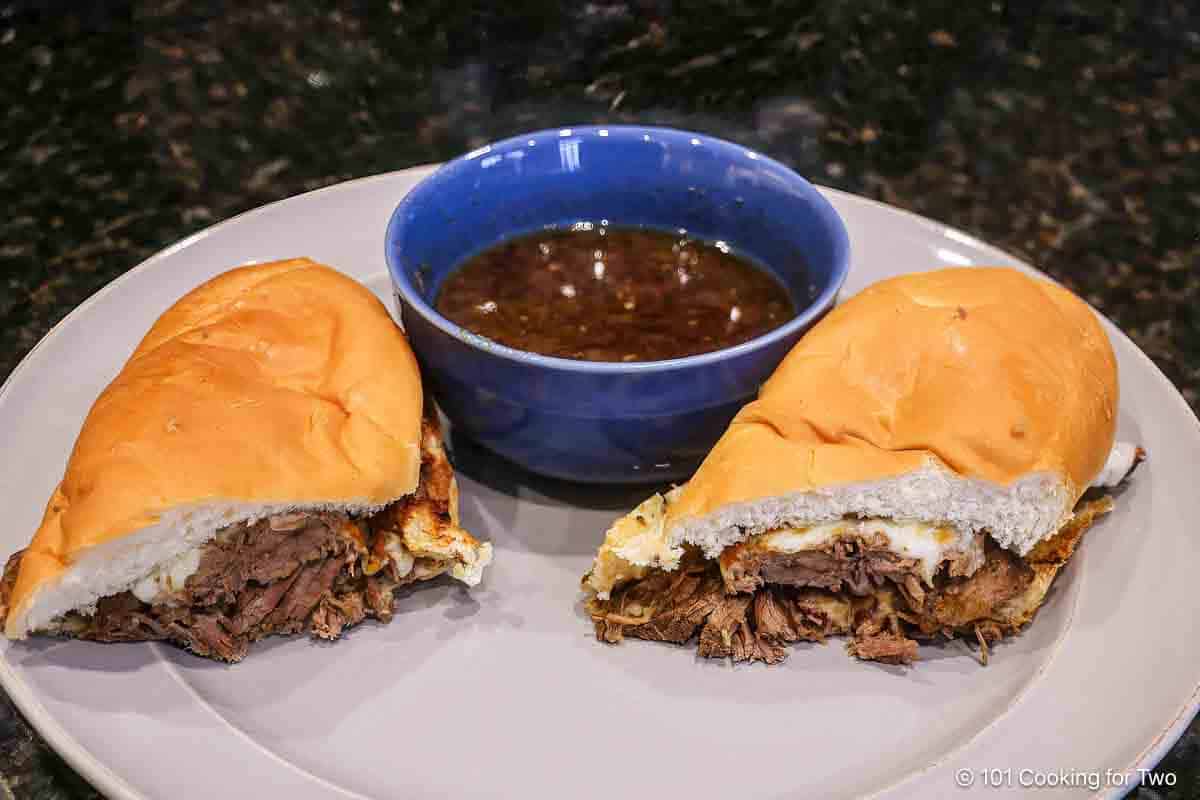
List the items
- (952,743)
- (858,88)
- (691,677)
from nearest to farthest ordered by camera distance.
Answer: (952,743) < (691,677) < (858,88)

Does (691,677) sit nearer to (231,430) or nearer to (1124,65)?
(231,430)

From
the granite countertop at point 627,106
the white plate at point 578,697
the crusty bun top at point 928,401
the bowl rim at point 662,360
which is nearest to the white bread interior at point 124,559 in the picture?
the white plate at point 578,697

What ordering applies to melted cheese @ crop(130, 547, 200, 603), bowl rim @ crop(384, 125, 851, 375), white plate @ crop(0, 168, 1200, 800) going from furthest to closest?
bowl rim @ crop(384, 125, 851, 375)
melted cheese @ crop(130, 547, 200, 603)
white plate @ crop(0, 168, 1200, 800)

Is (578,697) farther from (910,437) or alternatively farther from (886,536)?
(910,437)

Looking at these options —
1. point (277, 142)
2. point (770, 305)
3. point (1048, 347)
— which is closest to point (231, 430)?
point (770, 305)

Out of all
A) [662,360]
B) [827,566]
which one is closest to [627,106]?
[662,360]

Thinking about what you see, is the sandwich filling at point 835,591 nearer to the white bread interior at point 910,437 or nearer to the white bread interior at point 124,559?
the white bread interior at point 910,437

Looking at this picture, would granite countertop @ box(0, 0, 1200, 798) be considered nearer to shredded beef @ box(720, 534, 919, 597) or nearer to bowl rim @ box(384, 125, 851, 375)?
bowl rim @ box(384, 125, 851, 375)

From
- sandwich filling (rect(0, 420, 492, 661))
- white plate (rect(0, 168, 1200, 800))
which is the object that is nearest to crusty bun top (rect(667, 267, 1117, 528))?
white plate (rect(0, 168, 1200, 800))
